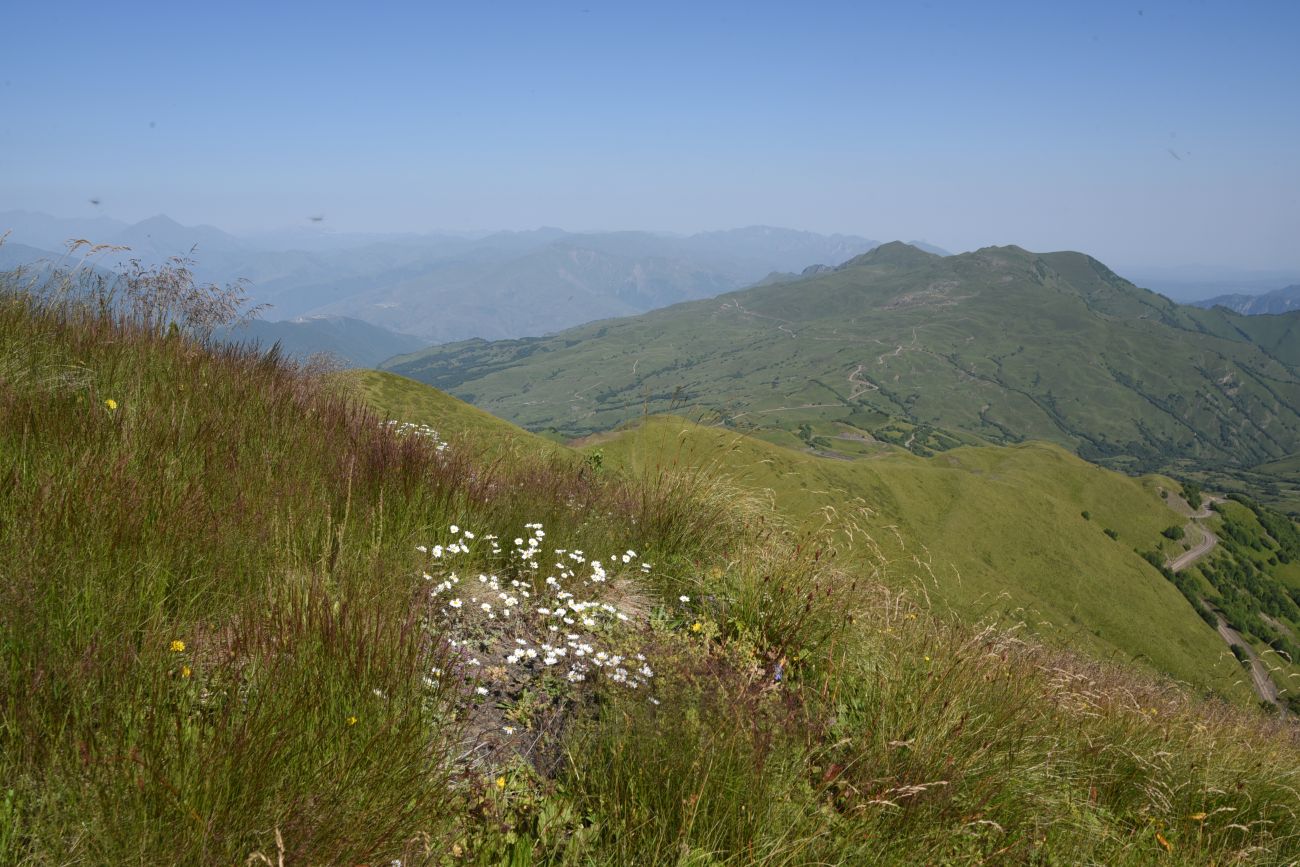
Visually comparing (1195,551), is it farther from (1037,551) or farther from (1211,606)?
(1037,551)

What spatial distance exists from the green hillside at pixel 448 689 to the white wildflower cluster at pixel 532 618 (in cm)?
3

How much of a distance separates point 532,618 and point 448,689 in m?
1.65

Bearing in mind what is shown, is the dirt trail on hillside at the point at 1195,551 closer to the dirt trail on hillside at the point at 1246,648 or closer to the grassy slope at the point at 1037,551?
the dirt trail on hillside at the point at 1246,648

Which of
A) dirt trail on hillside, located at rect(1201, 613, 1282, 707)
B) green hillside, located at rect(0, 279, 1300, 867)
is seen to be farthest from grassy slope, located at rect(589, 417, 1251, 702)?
green hillside, located at rect(0, 279, 1300, 867)

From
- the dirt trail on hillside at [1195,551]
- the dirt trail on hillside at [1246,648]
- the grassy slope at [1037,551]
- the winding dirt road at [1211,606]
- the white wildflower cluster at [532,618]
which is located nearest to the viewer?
the white wildflower cluster at [532,618]

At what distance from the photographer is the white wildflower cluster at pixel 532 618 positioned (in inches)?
156

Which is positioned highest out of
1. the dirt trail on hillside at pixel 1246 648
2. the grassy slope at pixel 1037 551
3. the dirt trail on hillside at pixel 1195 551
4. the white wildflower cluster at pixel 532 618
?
the white wildflower cluster at pixel 532 618

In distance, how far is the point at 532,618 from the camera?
471 cm

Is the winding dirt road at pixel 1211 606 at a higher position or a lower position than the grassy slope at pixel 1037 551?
lower

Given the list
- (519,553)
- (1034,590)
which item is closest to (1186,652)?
(1034,590)

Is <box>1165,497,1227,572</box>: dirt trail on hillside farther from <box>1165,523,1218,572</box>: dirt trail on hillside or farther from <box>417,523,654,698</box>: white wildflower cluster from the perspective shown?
<box>417,523,654,698</box>: white wildflower cluster

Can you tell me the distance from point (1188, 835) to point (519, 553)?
4.57 metres

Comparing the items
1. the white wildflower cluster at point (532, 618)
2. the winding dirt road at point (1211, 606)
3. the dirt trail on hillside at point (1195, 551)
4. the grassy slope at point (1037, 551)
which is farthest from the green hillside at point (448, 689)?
the dirt trail on hillside at point (1195, 551)

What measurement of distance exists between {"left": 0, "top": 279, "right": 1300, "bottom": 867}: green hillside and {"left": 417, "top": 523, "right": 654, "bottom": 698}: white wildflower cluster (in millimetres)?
27
